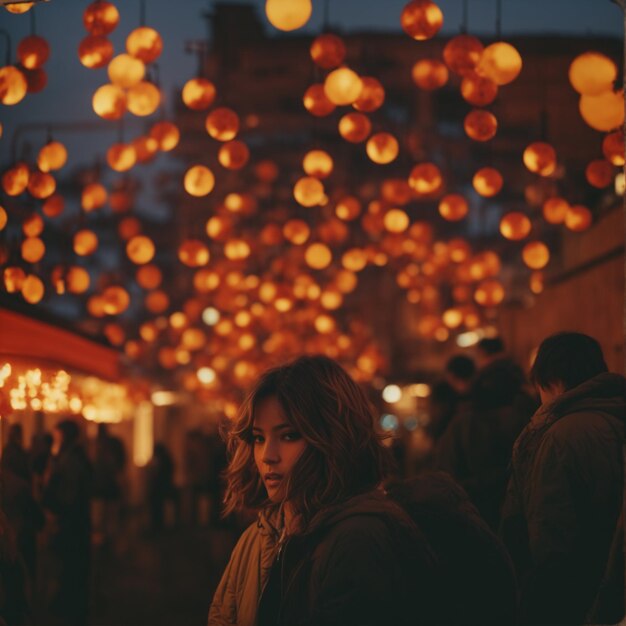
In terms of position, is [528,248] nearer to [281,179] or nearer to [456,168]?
[456,168]

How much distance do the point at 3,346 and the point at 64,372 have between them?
183 cm

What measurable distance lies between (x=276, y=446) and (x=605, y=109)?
3.55 m

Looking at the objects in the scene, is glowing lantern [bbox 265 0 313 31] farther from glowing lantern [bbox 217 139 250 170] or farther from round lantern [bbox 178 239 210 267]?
round lantern [bbox 178 239 210 267]

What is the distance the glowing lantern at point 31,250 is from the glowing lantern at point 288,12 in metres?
2.46

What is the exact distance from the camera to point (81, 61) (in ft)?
22.1

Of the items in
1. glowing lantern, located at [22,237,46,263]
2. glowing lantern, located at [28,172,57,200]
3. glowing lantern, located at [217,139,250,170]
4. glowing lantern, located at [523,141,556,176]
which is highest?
glowing lantern, located at [217,139,250,170]

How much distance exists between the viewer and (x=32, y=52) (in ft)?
21.3

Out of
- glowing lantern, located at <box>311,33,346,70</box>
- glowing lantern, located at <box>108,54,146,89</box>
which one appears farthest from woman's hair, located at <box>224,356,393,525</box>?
glowing lantern, located at <box>311,33,346,70</box>

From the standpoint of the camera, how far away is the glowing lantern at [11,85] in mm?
6168

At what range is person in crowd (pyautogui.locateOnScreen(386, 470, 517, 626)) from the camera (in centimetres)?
298

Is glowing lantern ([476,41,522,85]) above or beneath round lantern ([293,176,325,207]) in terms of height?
above

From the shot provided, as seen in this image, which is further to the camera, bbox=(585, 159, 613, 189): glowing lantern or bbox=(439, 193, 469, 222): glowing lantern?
bbox=(439, 193, 469, 222): glowing lantern

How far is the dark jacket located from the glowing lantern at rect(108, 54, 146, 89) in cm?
390

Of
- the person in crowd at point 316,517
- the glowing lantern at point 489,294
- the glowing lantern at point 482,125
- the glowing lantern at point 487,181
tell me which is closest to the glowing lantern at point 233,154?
the glowing lantern at point 487,181
